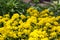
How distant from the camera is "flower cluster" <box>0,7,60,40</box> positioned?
4.41 meters

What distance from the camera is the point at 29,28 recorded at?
182 inches

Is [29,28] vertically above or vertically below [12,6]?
below

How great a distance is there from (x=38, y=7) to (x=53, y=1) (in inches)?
33.3

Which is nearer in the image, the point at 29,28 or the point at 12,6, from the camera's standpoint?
the point at 29,28

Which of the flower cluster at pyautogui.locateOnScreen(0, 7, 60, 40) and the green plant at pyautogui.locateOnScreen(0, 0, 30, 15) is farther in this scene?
the green plant at pyautogui.locateOnScreen(0, 0, 30, 15)

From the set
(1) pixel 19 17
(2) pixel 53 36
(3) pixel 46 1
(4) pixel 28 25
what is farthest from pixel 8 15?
(3) pixel 46 1

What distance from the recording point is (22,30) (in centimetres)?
457

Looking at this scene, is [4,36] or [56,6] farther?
[56,6]

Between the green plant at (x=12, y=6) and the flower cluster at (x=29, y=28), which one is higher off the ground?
the green plant at (x=12, y=6)

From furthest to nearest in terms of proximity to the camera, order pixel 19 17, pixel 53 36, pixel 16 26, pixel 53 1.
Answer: pixel 53 1
pixel 19 17
pixel 16 26
pixel 53 36

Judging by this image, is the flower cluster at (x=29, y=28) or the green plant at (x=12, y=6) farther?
the green plant at (x=12, y=6)

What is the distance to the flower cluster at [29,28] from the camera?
14.5ft

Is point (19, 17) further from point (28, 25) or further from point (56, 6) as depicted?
point (56, 6)

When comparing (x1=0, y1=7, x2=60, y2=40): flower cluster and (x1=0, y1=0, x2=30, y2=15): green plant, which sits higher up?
(x1=0, y1=0, x2=30, y2=15): green plant
